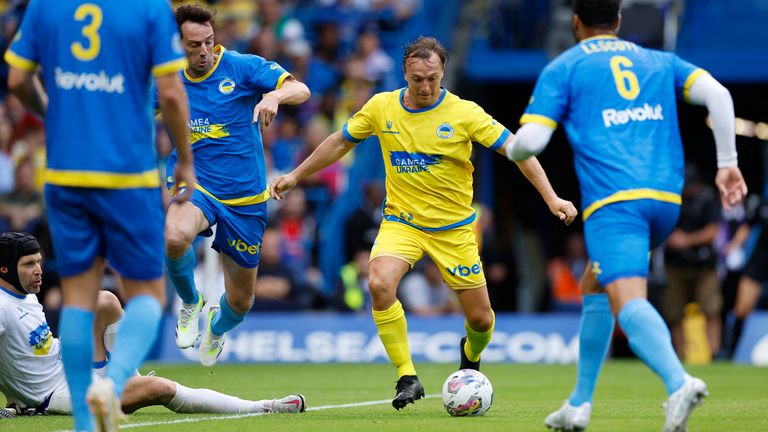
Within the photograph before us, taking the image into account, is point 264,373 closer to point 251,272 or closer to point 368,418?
point 251,272

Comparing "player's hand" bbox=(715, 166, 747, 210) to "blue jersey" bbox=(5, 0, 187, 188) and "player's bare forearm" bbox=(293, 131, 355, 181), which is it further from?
"player's bare forearm" bbox=(293, 131, 355, 181)

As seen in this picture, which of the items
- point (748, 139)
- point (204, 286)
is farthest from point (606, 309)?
point (748, 139)

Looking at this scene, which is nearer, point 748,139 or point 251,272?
point 251,272

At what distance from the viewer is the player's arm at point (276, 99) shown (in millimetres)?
8367

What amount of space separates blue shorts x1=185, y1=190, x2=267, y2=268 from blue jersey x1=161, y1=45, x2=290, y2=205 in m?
0.07

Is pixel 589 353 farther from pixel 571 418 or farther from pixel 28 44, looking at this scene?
pixel 28 44

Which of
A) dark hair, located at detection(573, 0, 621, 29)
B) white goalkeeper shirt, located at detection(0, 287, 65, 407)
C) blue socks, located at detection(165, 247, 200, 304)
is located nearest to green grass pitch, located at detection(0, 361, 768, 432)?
white goalkeeper shirt, located at detection(0, 287, 65, 407)

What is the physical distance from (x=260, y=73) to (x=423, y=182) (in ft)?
4.90

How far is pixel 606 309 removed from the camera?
7023 mm

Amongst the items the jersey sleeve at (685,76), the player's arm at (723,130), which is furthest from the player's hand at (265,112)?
the player's arm at (723,130)

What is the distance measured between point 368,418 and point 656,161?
2.98 meters

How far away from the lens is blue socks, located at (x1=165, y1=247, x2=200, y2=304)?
9.59 metres

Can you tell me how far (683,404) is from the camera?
618 centimetres

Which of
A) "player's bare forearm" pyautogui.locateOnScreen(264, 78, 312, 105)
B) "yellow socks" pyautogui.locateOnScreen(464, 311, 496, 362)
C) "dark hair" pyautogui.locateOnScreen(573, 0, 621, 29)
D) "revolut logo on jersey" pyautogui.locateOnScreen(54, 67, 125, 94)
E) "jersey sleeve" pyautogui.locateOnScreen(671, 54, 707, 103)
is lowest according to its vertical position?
"yellow socks" pyautogui.locateOnScreen(464, 311, 496, 362)
